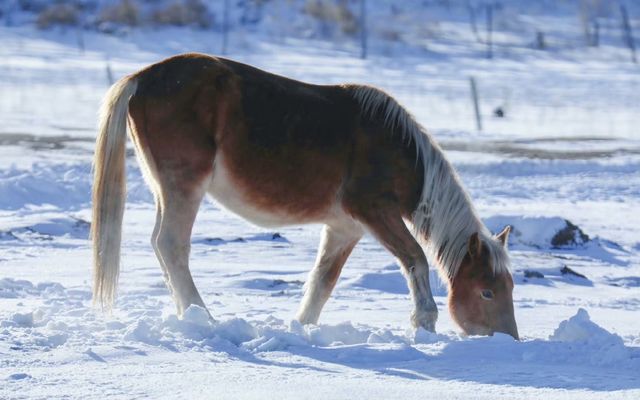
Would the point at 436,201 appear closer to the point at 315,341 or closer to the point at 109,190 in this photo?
the point at 315,341

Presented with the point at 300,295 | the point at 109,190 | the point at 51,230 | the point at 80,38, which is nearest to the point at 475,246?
the point at 300,295

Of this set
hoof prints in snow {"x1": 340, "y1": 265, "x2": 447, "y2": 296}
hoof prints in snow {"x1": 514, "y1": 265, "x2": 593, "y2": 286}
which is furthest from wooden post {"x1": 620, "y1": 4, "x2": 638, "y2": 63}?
hoof prints in snow {"x1": 340, "y1": 265, "x2": 447, "y2": 296}

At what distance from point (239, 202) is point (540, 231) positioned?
4120 mm

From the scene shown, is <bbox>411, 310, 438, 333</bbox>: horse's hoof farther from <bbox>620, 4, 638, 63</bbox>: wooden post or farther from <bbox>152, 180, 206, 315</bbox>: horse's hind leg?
<bbox>620, 4, 638, 63</bbox>: wooden post

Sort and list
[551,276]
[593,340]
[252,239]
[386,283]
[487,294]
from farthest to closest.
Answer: [252,239] < [551,276] < [386,283] < [487,294] < [593,340]

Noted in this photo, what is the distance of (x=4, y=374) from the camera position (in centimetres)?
373

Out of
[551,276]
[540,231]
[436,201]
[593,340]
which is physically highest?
[436,201]

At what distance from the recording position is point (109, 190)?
214 inches

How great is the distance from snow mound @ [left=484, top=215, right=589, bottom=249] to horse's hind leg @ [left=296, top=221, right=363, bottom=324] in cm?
316

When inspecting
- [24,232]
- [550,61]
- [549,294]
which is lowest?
[550,61]

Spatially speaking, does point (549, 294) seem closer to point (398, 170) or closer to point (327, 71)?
point (398, 170)

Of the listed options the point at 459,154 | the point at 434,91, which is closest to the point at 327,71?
the point at 434,91

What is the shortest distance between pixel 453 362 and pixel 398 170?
150 centimetres

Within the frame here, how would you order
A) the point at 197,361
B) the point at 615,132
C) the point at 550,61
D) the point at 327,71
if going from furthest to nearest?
the point at 550,61 → the point at 327,71 → the point at 615,132 → the point at 197,361
